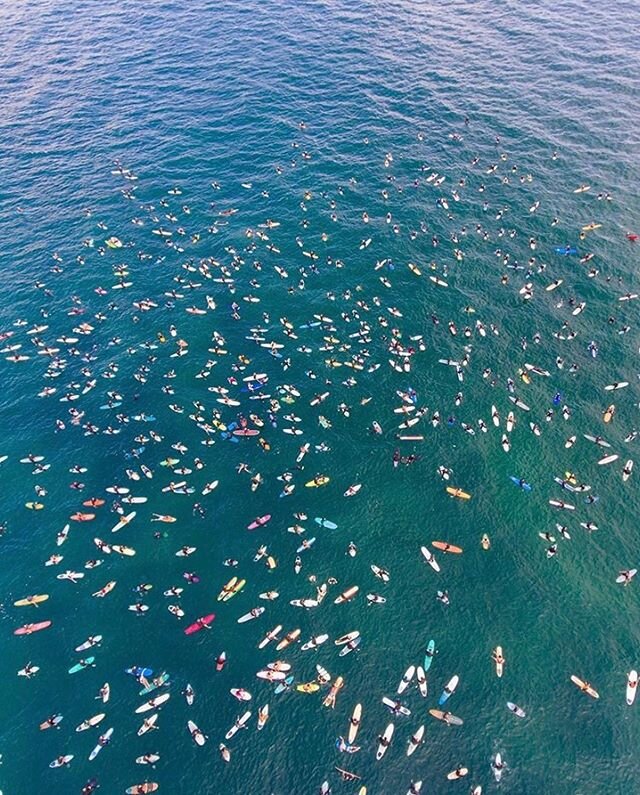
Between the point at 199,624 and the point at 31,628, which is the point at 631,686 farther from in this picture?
the point at 31,628

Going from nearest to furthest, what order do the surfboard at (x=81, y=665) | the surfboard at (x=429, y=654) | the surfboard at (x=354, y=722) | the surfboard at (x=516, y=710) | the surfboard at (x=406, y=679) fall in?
the surfboard at (x=354, y=722), the surfboard at (x=516, y=710), the surfboard at (x=406, y=679), the surfboard at (x=429, y=654), the surfboard at (x=81, y=665)

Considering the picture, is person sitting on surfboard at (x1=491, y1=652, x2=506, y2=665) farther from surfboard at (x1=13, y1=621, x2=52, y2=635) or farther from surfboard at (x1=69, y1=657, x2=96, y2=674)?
surfboard at (x1=13, y1=621, x2=52, y2=635)

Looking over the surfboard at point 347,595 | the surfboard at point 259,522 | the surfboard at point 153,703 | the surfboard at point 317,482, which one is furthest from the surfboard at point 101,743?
the surfboard at point 317,482

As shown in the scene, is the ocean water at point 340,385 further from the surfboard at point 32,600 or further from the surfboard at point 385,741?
the surfboard at point 32,600

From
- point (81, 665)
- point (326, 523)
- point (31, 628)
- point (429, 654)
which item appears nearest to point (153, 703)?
point (81, 665)

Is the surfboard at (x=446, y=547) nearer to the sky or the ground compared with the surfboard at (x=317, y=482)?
nearer to the ground

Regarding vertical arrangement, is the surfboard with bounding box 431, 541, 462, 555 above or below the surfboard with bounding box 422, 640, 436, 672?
above

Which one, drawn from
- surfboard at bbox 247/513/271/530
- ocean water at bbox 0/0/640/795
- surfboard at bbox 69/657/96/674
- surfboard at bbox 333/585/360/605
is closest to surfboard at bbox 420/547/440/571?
ocean water at bbox 0/0/640/795

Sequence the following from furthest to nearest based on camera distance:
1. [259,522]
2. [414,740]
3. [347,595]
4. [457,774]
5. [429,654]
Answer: [259,522]
[347,595]
[429,654]
[414,740]
[457,774]

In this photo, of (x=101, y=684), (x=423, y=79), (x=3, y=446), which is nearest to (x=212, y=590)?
(x=101, y=684)
